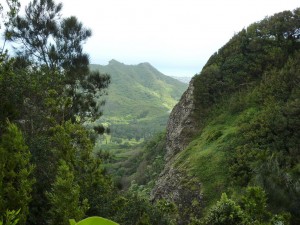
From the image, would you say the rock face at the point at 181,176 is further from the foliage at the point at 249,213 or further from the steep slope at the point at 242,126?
the foliage at the point at 249,213

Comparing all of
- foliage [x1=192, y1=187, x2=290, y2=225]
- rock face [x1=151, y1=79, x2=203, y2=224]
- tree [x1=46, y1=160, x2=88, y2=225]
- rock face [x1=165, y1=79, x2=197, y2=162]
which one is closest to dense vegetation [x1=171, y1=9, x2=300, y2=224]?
foliage [x1=192, y1=187, x2=290, y2=225]

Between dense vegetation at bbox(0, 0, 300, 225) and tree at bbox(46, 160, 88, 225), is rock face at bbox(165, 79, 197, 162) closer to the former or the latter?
dense vegetation at bbox(0, 0, 300, 225)

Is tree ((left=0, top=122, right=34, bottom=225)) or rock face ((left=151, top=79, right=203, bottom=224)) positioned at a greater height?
tree ((left=0, top=122, right=34, bottom=225))

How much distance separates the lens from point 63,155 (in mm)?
9922

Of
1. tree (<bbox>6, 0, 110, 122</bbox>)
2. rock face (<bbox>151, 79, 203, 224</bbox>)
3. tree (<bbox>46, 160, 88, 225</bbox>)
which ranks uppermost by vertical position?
tree (<bbox>6, 0, 110, 122</bbox>)

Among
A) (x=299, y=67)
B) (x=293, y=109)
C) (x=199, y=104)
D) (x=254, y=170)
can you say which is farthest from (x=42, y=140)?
(x=199, y=104)

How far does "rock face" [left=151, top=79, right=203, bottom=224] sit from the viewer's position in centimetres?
1953

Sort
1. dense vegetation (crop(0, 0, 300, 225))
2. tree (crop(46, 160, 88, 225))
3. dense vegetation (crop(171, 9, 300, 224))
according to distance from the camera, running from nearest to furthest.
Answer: tree (crop(46, 160, 88, 225)) < dense vegetation (crop(0, 0, 300, 225)) < dense vegetation (crop(171, 9, 300, 224))

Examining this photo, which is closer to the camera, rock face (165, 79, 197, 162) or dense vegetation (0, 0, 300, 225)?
dense vegetation (0, 0, 300, 225)

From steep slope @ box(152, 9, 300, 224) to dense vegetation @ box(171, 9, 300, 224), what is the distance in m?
0.04

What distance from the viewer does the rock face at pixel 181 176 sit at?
64.1 feet

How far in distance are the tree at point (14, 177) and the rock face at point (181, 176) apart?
12711 mm

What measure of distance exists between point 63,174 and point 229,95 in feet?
71.2

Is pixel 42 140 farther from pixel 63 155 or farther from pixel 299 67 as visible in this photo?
pixel 299 67
